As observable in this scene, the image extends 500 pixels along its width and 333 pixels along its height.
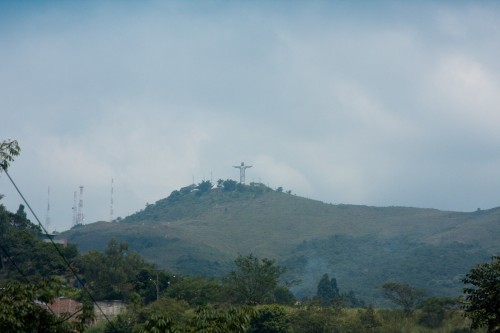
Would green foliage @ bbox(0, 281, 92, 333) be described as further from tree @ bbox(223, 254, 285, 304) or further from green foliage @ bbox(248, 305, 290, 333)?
tree @ bbox(223, 254, 285, 304)

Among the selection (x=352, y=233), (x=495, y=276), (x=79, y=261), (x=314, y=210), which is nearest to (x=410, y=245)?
(x=352, y=233)

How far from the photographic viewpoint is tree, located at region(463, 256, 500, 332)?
18219 millimetres

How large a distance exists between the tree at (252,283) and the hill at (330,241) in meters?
56.4

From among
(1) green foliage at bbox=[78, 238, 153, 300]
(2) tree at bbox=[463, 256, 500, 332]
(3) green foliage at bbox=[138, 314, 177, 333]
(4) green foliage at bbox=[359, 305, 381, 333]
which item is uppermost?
(1) green foliage at bbox=[78, 238, 153, 300]

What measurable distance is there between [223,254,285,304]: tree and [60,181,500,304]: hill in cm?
5642

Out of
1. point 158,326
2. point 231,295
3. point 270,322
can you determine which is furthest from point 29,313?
point 231,295

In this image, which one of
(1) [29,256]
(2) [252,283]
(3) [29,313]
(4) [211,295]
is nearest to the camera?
(3) [29,313]

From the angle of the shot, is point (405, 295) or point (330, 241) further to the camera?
point (330, 241)

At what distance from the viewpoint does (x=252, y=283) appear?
61.6 metres

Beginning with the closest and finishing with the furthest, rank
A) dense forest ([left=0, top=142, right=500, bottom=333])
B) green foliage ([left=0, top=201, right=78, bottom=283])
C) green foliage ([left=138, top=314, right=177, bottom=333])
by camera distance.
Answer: green foliage ([left=138, top=314, right=177, bottom=333]) < dense forest ([left=0, top=142, right=500, bottom=333]) < green foliage ([left=0, top=201, right=78, bottom=283])

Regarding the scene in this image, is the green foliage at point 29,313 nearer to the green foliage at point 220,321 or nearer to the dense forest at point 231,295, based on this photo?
the green foliage at point 220,321

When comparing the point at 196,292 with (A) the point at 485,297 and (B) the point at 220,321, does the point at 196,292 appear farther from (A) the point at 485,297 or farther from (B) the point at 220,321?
(B) the point at 220,321

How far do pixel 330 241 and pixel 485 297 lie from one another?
146m

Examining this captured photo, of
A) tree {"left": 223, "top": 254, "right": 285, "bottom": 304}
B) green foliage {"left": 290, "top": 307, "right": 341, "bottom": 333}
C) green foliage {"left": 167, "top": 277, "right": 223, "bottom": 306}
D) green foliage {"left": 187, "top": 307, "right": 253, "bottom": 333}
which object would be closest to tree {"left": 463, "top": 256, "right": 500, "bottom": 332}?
green foliage {"left": 187, "top": 307, "right": 253, "bottom": 333}
